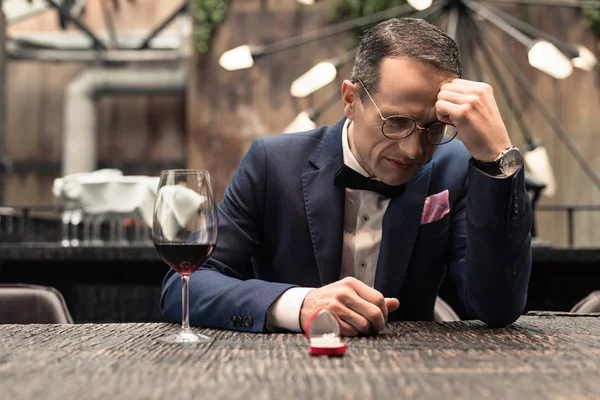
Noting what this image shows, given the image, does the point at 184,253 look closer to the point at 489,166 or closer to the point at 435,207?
the point at 489,166

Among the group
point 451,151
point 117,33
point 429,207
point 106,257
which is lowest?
point 106,257

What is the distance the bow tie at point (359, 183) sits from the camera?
5.64ft

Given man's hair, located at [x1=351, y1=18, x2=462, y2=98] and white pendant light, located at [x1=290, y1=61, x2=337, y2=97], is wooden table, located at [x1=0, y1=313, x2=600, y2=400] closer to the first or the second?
man's hair, located at [x1=351, y1=18, x2=462, y2=98]

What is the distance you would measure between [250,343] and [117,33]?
7974mm

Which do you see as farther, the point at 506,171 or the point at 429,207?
the point at 429,207

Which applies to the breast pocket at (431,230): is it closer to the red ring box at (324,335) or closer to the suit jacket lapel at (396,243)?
the suit jacket lapel at (396,243)

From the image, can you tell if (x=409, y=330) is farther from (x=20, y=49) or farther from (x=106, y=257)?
(x=20, y=49)

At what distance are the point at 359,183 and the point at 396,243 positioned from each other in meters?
0.17

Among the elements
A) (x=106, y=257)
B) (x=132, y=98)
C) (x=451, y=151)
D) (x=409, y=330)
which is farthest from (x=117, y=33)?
(x=409, y=330)

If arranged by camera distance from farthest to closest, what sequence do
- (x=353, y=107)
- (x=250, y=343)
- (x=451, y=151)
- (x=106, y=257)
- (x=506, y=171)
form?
1. (x=106, y=257)
2. (x=451, y=151)
3. (x=353, y=107)
4. (x=506, y=171)
5. (x=250, y=343)

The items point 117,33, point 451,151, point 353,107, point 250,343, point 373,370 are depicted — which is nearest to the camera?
point 373,370

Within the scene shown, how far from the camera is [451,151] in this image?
185 cm

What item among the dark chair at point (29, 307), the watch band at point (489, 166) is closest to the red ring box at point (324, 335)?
the watch band at point (489, 166)

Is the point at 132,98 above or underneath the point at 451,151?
above
